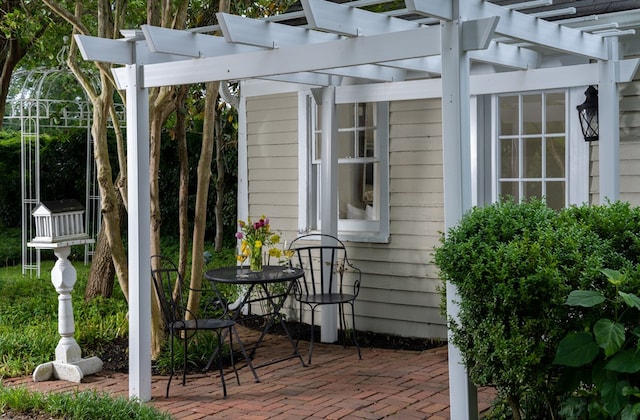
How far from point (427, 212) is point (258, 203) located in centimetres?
211

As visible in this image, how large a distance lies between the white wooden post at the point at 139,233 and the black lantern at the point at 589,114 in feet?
11.2

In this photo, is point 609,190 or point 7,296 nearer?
point 609,190

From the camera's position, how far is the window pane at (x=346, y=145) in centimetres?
831

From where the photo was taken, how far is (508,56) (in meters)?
6.21

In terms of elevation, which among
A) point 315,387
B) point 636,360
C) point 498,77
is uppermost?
point 498,77

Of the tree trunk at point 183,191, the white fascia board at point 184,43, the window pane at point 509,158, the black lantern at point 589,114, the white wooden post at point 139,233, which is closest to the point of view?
the white fascia board at point 184,43

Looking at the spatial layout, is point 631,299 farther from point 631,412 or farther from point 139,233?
point 139,233

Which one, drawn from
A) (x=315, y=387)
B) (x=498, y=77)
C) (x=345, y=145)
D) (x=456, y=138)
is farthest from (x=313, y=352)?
(x=456, y=138)

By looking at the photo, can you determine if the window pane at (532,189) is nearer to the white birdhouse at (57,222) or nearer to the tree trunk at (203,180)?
the tree trunk at (203,180)

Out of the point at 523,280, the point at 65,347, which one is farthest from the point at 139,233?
the point at 523,280

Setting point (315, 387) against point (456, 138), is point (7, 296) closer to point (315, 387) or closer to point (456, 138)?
point (315, 387)

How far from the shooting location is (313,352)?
7.49 metres

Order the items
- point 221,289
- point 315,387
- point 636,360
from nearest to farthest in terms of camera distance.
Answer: point 636,360
point 315,387
point 221,289

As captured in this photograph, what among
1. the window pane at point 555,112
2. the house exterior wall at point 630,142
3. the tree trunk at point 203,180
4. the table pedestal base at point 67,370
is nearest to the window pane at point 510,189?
the window pane at point 555,112
